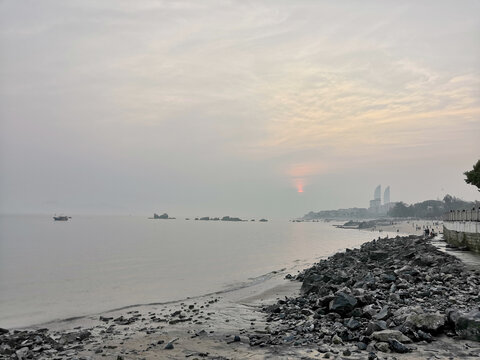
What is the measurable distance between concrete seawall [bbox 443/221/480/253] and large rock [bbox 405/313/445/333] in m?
19.7

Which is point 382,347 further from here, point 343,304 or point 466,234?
point 466,234

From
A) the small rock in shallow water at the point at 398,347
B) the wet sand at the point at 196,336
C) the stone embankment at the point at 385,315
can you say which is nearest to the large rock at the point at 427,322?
the stone embankment at the point at 385,315

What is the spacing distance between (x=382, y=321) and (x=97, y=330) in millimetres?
10156

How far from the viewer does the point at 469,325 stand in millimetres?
8516

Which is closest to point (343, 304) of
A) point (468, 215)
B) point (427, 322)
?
point (427, 322)

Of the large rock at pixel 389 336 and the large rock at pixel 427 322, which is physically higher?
the large rock at pixel 427 322

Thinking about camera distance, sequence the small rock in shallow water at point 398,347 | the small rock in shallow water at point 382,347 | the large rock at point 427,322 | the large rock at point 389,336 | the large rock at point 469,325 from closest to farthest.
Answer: the small rock in shallow water at point 398,347 < the small rock in shallow water at point 382,347 < the large rock at point 469,325 < the large rock at point 389,336 < the large rock at point 427,322

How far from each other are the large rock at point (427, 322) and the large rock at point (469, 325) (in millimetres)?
385

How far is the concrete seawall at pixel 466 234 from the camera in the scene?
25786 mm

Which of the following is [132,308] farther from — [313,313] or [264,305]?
[313,313]

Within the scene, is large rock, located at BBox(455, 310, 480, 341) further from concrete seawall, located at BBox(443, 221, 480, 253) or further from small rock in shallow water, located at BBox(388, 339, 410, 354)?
concrete seawall, located at BBox(443, 221, 480, 253)

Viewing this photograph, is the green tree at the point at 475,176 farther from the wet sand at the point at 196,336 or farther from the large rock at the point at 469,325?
the large rock at the point at 469,325

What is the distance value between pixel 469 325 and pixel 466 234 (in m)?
23.8

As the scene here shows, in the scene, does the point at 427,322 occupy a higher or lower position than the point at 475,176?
lower
